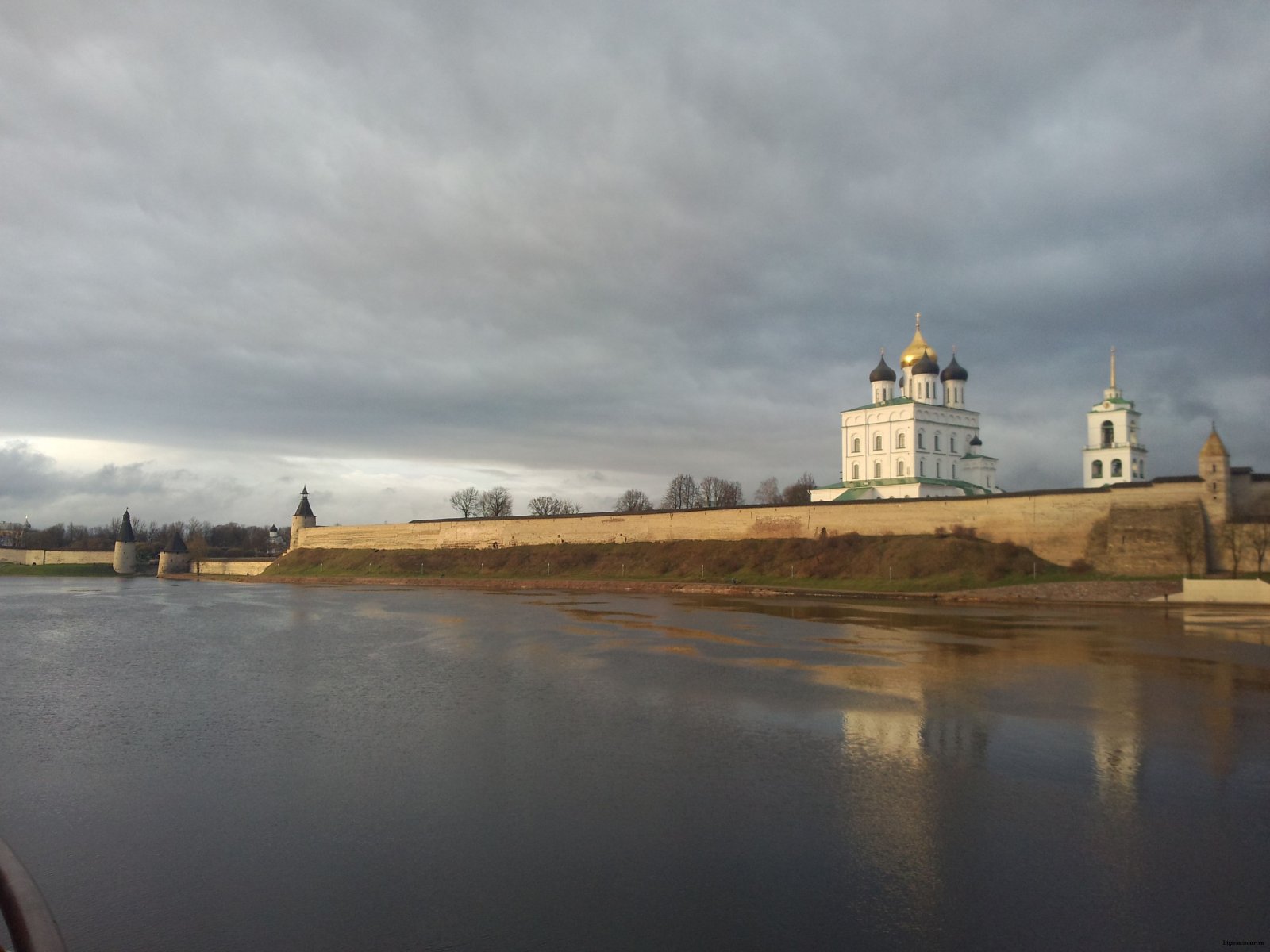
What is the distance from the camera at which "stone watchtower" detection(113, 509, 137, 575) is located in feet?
214

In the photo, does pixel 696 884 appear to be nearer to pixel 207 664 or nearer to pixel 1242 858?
pixel 1242 858

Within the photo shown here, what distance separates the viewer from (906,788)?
673 centimetres

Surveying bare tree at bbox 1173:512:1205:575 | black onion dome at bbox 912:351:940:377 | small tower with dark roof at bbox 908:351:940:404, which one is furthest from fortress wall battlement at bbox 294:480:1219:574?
black onion dome at bbox 912:351:940:377

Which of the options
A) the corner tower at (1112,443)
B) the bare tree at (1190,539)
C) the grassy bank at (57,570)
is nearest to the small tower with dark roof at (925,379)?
the corner tower at (1112,443)

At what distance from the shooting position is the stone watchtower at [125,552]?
65.4 meters

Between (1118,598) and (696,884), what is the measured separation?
23.8m

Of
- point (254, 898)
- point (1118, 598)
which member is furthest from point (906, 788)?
point (1118, 598)

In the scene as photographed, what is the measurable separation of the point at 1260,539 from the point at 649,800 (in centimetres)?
2660

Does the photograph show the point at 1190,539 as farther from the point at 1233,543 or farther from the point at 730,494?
the point at 730,494

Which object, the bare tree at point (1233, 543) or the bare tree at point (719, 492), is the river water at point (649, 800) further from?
the bare tree at point (719, 492)

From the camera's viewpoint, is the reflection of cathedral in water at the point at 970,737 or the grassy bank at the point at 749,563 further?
the grassy bank at the point at 749,563

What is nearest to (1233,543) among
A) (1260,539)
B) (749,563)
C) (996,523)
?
(1260,539)

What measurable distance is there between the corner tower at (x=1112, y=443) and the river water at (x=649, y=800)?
3591cm

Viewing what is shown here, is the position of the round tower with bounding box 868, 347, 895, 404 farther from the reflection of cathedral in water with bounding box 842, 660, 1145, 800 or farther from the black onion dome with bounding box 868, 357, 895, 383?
the reflection of cathedral in water with bounding box 842, 660, 1145, 800
